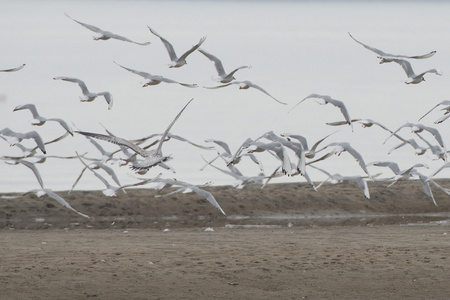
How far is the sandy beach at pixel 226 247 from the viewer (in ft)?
53.2

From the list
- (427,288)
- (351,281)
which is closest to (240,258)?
(351,281)

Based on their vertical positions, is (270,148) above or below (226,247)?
above

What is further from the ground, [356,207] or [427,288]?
[356,207]

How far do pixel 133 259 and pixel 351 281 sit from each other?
3.72 metres

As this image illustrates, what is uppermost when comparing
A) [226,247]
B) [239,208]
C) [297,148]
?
[297,148]

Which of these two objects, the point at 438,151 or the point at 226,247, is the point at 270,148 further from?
the point at 438,151

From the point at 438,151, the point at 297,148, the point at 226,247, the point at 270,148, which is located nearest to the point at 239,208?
the point at 438,151

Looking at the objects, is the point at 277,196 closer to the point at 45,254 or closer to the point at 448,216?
the point at 448,216

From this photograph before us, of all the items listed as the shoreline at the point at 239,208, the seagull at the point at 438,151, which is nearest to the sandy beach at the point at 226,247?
Answer: the shoreline at the point at 239,208

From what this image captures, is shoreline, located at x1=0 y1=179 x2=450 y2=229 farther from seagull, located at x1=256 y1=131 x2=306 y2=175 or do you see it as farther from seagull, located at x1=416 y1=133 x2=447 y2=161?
seagull, located at x1=256 y1=131 x2=306 y2=175

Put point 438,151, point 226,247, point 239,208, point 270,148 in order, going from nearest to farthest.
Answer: point 270,148, point 226,247, point 438,151, point 239,208

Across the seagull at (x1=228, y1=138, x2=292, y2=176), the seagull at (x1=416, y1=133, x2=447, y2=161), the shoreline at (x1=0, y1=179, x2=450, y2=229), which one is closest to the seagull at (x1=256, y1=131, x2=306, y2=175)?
the seagull at (x1=228, y1=138, x2=292, y2=176)

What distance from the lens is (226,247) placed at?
740 inches

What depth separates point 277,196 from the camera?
26.4 m
